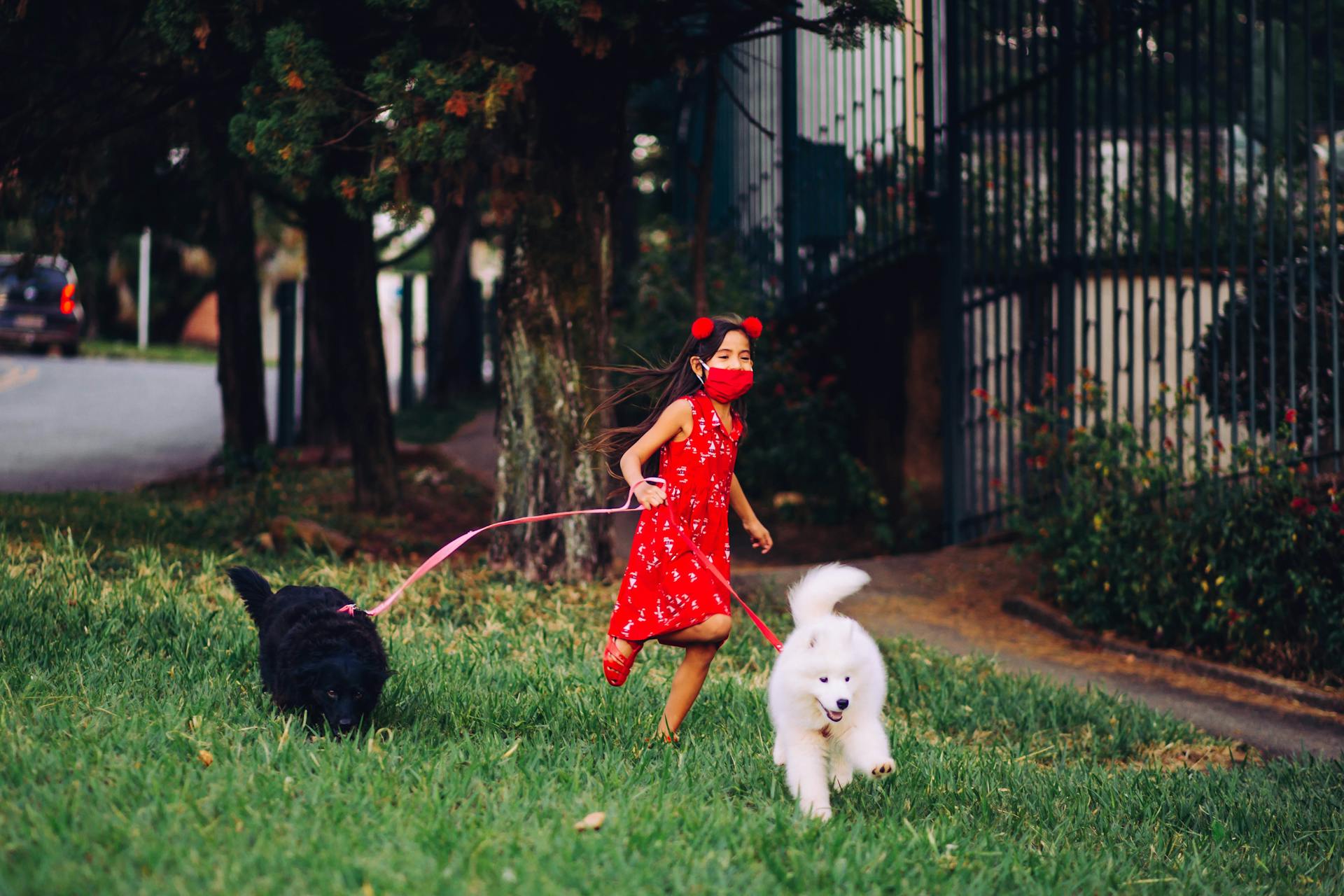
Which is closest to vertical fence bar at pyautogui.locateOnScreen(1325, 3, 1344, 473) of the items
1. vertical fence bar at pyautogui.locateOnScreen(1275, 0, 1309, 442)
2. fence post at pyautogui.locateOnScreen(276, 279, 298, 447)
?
vertical fence bar at pyautogui.locateOnScreen(1275, 0, 1309, 442)

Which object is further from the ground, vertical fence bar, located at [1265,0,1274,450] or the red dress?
vertical fence bar, located at [1265,0,1274,450]

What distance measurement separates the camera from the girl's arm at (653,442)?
4312 mm

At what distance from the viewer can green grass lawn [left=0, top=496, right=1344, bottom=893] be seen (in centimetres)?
317

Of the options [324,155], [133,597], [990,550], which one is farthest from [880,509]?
[133,597]

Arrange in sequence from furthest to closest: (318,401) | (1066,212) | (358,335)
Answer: (318,401)
(358,335)
(1066,212)

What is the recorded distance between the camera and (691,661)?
4.56m

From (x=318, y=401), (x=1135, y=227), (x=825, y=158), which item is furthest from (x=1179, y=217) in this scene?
(x=318, y=401)

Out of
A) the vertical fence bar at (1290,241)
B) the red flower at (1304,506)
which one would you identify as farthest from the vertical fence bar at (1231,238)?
the red flower at (1304,506)

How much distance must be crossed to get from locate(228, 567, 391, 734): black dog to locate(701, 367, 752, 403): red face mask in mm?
1486

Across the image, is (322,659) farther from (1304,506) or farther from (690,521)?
(1304,506)

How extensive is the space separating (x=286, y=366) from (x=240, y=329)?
2566 millimetres

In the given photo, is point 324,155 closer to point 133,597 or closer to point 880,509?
point 133,597

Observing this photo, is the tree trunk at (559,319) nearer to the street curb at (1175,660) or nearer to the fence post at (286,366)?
the street curb at (1175,660)

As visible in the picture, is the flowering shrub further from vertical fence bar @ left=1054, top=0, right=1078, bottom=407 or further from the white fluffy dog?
the white fluffy dog
